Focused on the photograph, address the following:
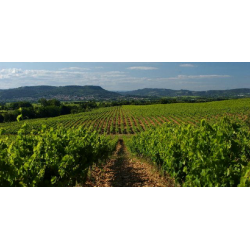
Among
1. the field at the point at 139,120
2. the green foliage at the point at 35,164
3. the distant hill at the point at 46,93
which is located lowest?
the field at the point at 139,120

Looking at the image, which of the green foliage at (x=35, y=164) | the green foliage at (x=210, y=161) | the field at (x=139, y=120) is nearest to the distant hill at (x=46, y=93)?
the field at (x=139, y=120)

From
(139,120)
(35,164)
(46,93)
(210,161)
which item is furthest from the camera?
(139,120)

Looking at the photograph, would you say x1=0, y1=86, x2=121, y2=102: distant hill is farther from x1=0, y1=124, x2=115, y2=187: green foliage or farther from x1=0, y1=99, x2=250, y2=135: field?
x1=0, y1=124, x2=115, y2=187: green foliage

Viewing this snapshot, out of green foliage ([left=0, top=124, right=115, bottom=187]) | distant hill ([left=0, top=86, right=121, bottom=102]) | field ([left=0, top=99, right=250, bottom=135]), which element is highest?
distant hill ([left=0, top=86, right=121, bottom=102])

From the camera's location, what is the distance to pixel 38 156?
12.3ft

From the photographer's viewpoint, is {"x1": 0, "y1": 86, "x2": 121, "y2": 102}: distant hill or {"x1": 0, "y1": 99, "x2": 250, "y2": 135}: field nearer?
{"x1": 0, "y1": 99, "x2": 250, "y2": 135}: field

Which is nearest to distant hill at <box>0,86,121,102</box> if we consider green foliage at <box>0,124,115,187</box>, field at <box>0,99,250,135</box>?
field at <box>0,99,250,135</box>

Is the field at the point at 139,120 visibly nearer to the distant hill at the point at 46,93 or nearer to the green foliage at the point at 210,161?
the distant hill at the point at 46,93

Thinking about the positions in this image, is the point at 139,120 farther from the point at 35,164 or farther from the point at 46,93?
the point at 35,164

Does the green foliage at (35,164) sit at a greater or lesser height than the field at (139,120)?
greater

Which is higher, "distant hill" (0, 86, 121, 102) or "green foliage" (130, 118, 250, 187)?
"distant hill" (0, 86, 121, 102)

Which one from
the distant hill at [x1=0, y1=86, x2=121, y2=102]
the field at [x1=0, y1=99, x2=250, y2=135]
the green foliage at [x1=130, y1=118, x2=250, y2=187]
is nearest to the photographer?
the green foliage at [x1=130, y1=118, x2=250, y2=187]

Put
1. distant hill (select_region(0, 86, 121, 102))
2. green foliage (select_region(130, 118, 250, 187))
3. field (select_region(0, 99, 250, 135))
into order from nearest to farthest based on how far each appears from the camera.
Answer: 1. green foliage (select_region(130, 118, 250, 187))
2. field (select_region(0, 99, 250, 135))
3. distant hill (select_region(0, 86, 121, 102))

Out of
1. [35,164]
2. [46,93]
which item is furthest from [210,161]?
[46,93]
